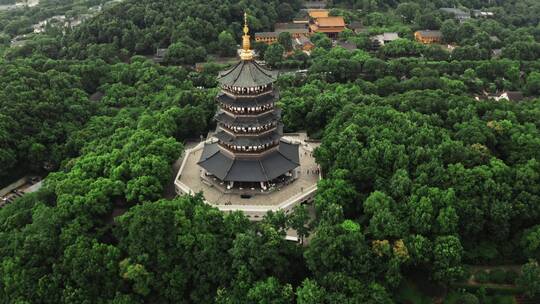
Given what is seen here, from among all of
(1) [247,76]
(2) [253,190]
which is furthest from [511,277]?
(1) [247,76]

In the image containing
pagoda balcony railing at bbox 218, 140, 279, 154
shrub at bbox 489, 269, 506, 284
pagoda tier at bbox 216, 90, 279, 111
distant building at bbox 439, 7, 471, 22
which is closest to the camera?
shrub at bbox 489, 269, 506, 284

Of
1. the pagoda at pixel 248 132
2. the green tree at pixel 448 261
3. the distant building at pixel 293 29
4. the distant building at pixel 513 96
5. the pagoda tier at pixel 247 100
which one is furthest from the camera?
the distant building at pixel 293 29

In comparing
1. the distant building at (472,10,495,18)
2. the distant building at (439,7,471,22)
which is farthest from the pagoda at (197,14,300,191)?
the distant building at (472,10,495,18)

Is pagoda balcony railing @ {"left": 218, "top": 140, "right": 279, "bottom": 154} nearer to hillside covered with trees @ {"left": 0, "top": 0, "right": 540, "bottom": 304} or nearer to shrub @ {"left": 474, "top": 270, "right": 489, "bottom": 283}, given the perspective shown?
hillside covered with trees @ {"left": 0, "top": 0, "right": 540, "bottom": 304}

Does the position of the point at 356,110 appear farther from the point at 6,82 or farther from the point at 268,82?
the point at 6,82

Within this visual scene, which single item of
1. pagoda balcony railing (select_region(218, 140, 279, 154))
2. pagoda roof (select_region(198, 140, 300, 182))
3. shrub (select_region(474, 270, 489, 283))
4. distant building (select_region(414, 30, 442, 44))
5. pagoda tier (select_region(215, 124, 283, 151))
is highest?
pagoda tier (select_region(215, 124, 283, 151))

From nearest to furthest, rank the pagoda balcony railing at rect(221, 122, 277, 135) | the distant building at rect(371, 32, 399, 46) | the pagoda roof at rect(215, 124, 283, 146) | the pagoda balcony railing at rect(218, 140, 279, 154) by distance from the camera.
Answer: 1. the pagoda balcony railing at rect(221, 122, 277, 135)
2. the pagoda roof at rect(215, 124, 283, 146)
3. the pagoda balcony railing at rect(218, 140, 279, 154)
4. the distant building at rect(371, 32, 399, 46)

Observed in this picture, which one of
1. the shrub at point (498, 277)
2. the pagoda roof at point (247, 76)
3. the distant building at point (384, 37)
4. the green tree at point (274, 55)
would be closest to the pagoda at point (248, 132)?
the pagoda roof at point (247, 76)

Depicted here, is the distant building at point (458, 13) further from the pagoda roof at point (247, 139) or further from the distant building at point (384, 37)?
the pagoda roof at point (247, 139)
